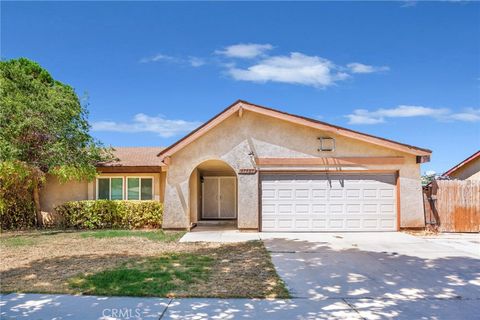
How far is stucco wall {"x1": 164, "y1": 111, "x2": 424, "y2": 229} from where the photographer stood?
604 inches

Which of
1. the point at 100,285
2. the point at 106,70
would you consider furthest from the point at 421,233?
the point at 106,70

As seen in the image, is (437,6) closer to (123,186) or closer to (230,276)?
(230,276)

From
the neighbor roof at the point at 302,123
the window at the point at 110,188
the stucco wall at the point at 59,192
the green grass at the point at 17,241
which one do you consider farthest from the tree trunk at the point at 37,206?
the neighbor roof at the point at 302,123

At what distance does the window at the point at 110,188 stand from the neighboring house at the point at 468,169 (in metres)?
17.2

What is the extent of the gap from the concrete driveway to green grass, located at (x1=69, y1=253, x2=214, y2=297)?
1923 millimetres

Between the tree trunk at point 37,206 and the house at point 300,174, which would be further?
the tree trunk at point 37,206

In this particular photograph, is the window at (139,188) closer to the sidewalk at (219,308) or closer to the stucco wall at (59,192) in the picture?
the stucco wall at (59,192)

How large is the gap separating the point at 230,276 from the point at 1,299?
406cm

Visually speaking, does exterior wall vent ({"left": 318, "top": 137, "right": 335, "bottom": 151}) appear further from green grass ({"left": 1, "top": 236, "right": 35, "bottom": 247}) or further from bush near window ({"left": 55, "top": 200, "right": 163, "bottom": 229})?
green grass ({"left": 1, "top": 236, "right": 35, "bottom": 247})

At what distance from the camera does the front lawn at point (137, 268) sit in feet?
23.0

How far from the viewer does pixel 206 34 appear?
58.6 feet

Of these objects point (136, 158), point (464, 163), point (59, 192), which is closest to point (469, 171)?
point (464, 163)

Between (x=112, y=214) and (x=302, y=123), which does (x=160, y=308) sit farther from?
(x=112, y=214)

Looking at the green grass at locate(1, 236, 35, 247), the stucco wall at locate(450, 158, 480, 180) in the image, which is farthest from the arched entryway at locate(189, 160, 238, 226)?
the stucco wall at locate(450, 158, 480, 180)
